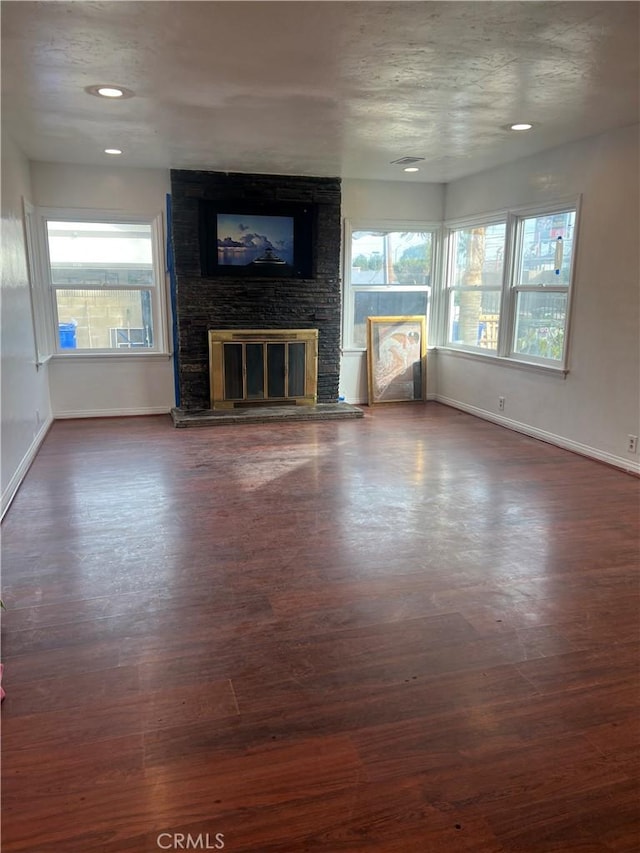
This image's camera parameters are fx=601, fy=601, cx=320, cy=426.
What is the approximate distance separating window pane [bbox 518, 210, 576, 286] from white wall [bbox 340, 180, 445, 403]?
155cm

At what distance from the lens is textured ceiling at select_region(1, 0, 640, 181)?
8.30 ft

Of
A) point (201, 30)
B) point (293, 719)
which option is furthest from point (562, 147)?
point (293, 719)

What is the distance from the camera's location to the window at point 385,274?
22.6 ft

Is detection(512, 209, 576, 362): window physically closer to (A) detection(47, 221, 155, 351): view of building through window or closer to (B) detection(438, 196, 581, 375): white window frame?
(B) detection(438, 196, 581, 375): white window frame

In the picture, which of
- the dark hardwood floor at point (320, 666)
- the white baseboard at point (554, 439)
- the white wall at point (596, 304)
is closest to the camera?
the dark hardwood floor at point (320, 666)

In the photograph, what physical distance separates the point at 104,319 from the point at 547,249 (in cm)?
440

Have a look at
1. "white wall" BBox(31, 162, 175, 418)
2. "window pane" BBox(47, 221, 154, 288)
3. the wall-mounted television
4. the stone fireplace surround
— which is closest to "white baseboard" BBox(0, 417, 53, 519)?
"white wall" BBox(31, 162, 175, 418)

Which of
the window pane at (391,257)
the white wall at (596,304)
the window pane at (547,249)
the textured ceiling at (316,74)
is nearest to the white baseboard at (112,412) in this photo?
the textured ceiling at (316,74)

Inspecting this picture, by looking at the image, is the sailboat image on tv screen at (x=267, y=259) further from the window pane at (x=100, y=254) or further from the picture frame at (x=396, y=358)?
the picture frame at (x=396, y=358)

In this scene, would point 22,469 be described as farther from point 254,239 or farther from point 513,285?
point 513,285

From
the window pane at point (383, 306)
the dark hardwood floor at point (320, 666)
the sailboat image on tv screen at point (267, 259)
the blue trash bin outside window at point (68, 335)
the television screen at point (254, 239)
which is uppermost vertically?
the television screen at point (254, 239)

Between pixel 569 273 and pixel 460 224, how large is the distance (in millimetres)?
1945

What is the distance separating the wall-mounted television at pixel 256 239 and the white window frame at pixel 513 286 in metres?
1.79

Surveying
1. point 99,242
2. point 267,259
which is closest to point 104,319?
point 99,242
